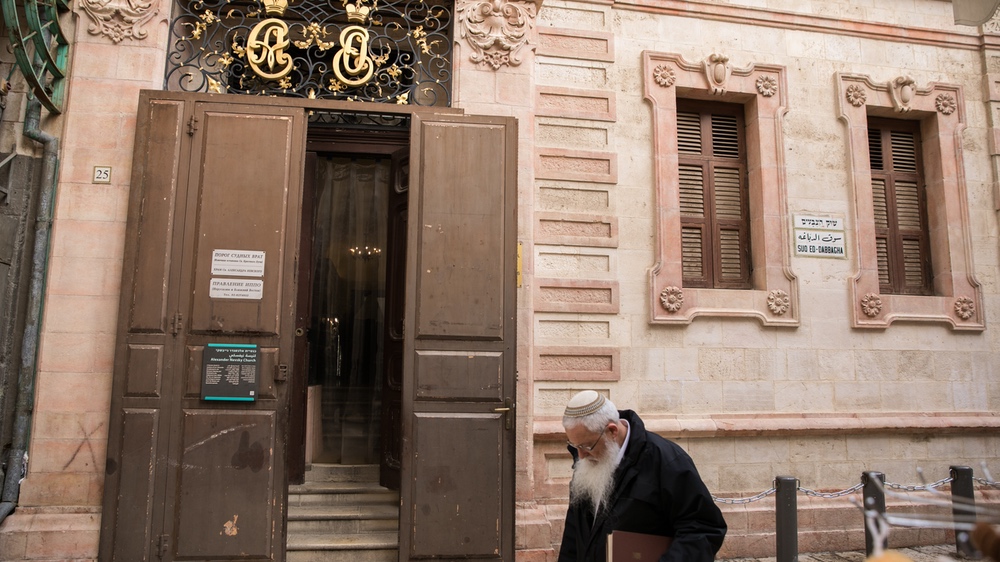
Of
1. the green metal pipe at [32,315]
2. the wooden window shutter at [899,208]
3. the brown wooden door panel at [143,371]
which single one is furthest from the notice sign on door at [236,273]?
the wooden window shutter at [899,208]

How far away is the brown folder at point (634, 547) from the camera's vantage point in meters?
2.80

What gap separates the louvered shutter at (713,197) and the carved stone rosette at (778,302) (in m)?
0.31

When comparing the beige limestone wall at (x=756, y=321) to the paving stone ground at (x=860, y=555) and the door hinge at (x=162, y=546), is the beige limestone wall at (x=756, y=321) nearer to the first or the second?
the paving stone ground at (x=860, y=555)

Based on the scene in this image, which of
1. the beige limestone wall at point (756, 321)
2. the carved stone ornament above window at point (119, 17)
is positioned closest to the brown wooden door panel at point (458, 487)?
the beige limestone wall at point (756, 321)

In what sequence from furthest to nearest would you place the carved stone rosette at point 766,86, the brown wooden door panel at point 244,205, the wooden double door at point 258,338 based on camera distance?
the carved stone rosette at point 766,86 < the brown wooden door panel at point 244,205 < the wooden double door at point 258,338

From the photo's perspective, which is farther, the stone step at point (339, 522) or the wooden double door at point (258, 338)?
the stone step at point (339, 522)

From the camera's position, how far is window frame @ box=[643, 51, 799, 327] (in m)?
6.55

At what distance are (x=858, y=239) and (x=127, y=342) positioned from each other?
6.85 metres

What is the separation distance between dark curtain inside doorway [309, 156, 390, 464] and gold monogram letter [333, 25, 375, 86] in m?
1.74

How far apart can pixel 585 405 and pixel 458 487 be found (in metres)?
2.67

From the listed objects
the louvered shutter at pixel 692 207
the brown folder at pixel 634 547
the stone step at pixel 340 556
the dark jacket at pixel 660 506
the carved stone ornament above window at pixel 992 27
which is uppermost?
the carved stone ornament above window at pixel 992 27

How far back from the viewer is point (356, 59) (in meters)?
6.17

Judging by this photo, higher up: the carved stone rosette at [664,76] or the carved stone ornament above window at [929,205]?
the carved stone rosette at [664,76]

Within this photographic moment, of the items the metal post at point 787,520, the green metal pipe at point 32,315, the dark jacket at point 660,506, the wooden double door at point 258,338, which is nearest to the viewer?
the dark jacket at point 660,506
